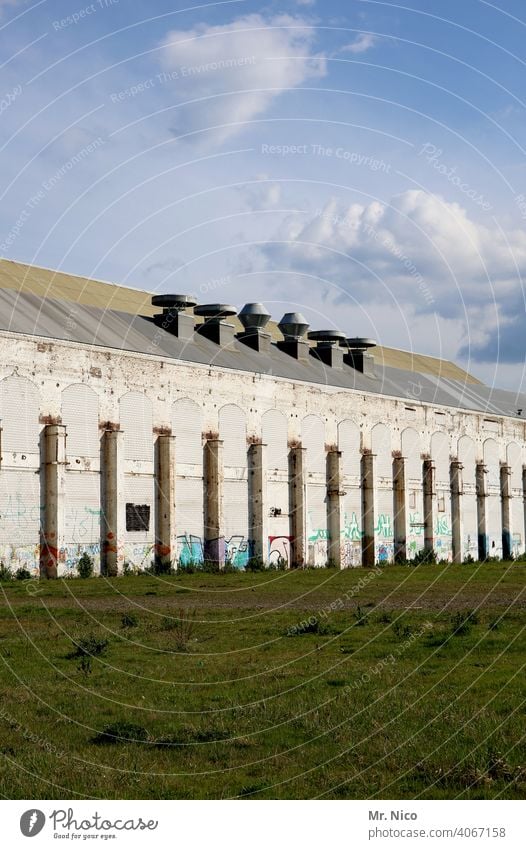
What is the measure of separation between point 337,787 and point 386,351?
67.9 metres

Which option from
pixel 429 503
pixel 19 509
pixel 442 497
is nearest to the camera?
pixel 19 509

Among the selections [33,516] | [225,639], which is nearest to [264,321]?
[33,516]

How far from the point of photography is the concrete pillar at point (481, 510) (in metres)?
59.0

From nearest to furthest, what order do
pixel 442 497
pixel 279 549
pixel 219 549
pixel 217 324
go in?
pixel 219 549 → pixel 279 549 → pixel 217 324 → pixel 442 497

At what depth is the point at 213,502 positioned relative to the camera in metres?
41.1

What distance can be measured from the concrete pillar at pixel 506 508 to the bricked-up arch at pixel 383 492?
12268 millimetres

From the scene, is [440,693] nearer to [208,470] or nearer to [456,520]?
[208,470]

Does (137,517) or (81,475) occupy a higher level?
(81,475)

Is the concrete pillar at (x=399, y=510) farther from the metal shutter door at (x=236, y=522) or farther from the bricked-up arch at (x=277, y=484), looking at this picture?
the metal shutter door at (x=236, y=522)

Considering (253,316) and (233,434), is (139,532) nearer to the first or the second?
(233,434)

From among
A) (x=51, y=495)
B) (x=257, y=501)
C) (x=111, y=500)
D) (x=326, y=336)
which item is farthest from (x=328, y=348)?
(x=51, y=495)

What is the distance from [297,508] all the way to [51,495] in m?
14.3

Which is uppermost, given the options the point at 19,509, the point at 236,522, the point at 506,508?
the point at 19,509

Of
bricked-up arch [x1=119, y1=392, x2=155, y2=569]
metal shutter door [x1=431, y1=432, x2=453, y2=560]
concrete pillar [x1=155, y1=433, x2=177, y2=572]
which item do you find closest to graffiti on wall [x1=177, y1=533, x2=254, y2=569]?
concrete pillar [x1=155, y1=433, x2=177, y2=572]
